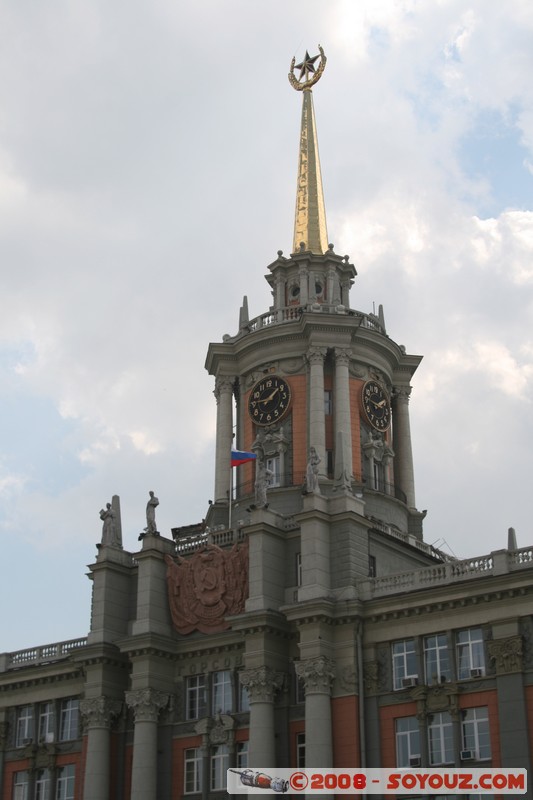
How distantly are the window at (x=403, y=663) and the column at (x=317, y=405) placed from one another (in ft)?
47.8

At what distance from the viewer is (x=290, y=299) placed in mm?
74562

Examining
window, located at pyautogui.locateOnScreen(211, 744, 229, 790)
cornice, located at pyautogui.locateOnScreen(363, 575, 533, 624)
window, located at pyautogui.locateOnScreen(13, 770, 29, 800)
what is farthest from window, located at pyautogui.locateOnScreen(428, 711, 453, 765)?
window, located at pyautogui.locateOnScreen(13, 770, 29, 800)

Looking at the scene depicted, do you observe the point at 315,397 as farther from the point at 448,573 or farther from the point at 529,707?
the point at 529,707

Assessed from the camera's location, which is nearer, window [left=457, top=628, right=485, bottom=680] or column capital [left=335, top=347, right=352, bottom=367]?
window [left=457, top=628, right=485, bottom=680]

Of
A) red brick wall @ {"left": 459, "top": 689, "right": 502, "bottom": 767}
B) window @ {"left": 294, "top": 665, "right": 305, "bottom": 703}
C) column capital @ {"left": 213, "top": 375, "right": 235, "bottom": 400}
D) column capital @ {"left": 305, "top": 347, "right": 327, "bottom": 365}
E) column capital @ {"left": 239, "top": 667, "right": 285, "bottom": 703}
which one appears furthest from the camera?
column capital @ {"left": 213, "top": 375, "right": 235, "bottom": 400}

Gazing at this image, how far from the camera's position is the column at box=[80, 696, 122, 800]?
57312 millimetres

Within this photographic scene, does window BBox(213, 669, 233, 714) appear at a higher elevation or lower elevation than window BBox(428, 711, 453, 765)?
higher

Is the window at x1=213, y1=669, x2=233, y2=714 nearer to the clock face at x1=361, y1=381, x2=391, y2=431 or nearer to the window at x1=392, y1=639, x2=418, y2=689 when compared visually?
the window at x1=392, y1=639, x2=418, y2=689

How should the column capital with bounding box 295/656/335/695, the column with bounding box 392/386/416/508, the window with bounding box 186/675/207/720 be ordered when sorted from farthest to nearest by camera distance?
the column with bounding box 392/386/416/508 → the window with bounding box 186/675/207/720 → the column capital with bounding box 295/656/335/695

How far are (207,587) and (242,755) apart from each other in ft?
27.3

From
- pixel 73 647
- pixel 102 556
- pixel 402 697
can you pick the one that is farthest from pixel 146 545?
pixel 402 697

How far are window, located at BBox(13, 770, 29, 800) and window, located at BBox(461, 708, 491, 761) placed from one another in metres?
25.4

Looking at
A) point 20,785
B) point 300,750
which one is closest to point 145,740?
point 300,750

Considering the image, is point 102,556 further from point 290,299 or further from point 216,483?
point 290,299
